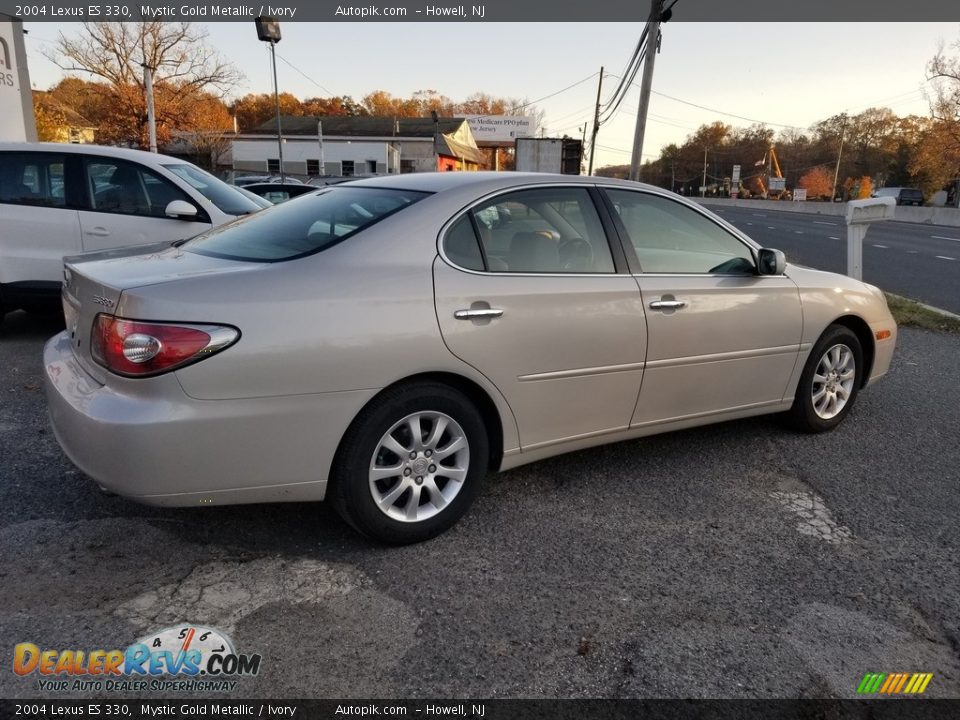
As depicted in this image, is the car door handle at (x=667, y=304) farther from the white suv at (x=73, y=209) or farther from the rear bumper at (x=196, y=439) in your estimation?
the white suv at (x=73, y=209)

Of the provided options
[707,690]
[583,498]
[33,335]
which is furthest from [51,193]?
[707,690]

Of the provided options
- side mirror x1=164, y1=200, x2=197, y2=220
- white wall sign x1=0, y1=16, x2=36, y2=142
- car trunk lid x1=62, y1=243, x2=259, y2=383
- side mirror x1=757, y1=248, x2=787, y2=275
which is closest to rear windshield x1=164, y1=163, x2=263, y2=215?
side mirror x1=164, y1=200, x2=197, y2=220

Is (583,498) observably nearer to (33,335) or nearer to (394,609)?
(394,609)

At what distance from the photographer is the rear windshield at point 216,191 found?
668 cm

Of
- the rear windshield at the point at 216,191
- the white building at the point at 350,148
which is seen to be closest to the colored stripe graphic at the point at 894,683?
the rear windshield at the point at 216,191

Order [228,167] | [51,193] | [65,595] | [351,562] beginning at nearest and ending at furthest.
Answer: [65,595], [351,562], [51,193], [228,167]

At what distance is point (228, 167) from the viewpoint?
5459cm

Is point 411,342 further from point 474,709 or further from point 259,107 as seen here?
point 259,107

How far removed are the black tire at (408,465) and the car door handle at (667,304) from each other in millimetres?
1128

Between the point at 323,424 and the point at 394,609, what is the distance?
74 centimetres

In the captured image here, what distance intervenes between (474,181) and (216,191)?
432cm

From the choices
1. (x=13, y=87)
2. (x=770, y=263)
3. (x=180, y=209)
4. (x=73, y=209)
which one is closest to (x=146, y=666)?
(x=770, y=263)

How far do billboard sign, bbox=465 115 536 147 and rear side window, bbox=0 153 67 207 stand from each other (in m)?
72.2
